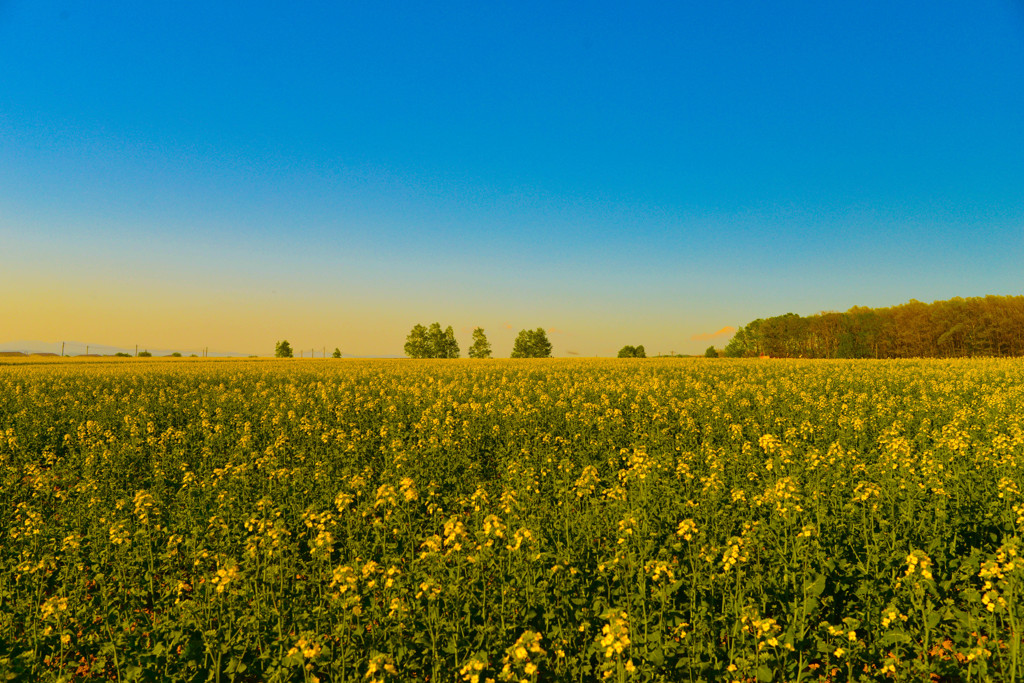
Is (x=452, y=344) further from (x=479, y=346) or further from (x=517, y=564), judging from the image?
(x=517, y=564)

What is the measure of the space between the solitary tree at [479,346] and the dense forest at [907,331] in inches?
2560

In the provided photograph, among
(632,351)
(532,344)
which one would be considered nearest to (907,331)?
(632,351)

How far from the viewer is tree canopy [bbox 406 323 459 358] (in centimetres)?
13138

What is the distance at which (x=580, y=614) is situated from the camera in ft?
17.6

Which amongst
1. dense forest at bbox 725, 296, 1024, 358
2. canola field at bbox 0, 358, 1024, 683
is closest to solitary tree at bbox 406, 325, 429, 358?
dense forest at bbox 725, 296, 1024, 358

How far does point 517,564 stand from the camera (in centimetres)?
616

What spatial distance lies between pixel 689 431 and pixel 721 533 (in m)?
8.09

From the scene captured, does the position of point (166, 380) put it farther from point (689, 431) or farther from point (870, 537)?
point (870, 537)

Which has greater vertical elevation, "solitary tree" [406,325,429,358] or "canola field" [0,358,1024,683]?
"solitary tree" [406,325,429,358]

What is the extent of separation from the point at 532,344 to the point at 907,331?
8079 cm

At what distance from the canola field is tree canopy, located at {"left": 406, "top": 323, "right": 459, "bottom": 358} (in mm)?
116838

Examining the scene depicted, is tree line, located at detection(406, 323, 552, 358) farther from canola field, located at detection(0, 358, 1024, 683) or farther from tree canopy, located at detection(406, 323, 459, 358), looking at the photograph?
canola field, located at detection(0, 358, 1024, 683)

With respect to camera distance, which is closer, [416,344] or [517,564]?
[517,564]

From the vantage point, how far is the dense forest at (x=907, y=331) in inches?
3071
